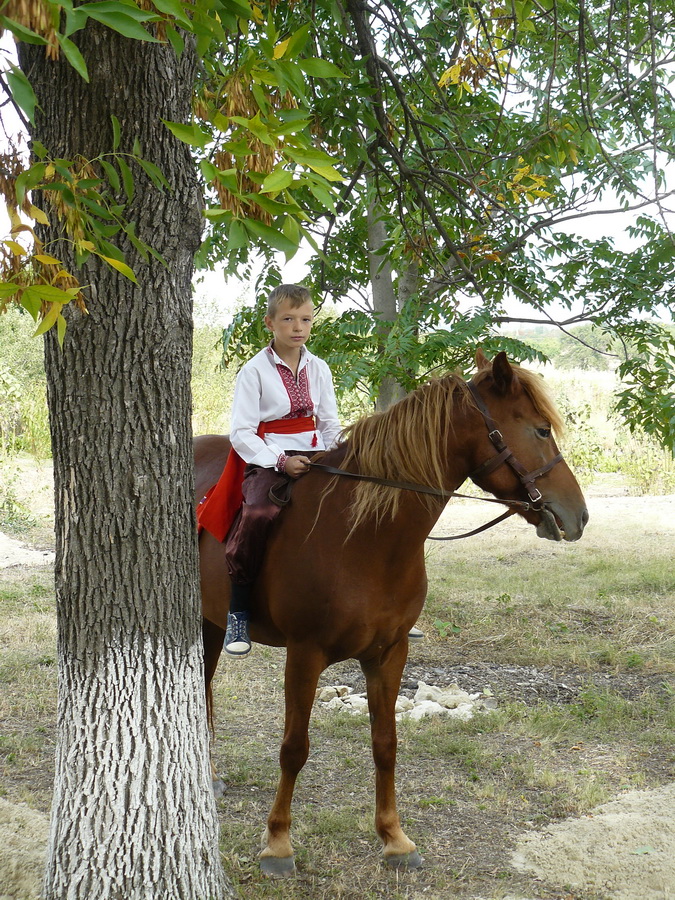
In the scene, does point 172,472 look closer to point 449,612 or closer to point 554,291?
point 554,291

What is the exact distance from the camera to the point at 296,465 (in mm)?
3268

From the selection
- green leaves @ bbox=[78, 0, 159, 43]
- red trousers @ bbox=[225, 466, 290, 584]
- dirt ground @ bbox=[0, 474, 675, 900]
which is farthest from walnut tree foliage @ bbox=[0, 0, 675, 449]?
dirt ground @ bbox=[0, 474, 675, 900]

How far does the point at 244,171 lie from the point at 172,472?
1096mm

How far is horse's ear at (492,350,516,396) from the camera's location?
9.84 ft

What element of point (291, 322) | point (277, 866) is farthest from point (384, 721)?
point (291, 322)

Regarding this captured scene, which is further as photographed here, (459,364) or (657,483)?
(657,483)

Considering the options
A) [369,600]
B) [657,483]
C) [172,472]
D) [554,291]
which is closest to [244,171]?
[172,472]

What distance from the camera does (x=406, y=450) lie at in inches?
122

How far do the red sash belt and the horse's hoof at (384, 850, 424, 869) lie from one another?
154 cm

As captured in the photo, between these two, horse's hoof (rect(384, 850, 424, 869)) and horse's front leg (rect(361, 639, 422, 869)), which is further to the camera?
horse's front leg (rect(361, 639, 422, 869))

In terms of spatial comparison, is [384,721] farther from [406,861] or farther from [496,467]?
[496,467]

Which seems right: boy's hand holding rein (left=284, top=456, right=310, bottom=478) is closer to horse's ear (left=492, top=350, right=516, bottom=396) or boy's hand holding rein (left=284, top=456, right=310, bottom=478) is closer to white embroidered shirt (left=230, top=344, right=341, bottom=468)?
white embroidered shirt (left=230, top=344, right=341, bottom=468)

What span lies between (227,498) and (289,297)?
0.97 m

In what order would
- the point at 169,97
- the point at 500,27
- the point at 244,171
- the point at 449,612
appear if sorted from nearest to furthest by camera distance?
the point at 244,171, the point at 169,97, the point at 500,27, the point at 449,612
